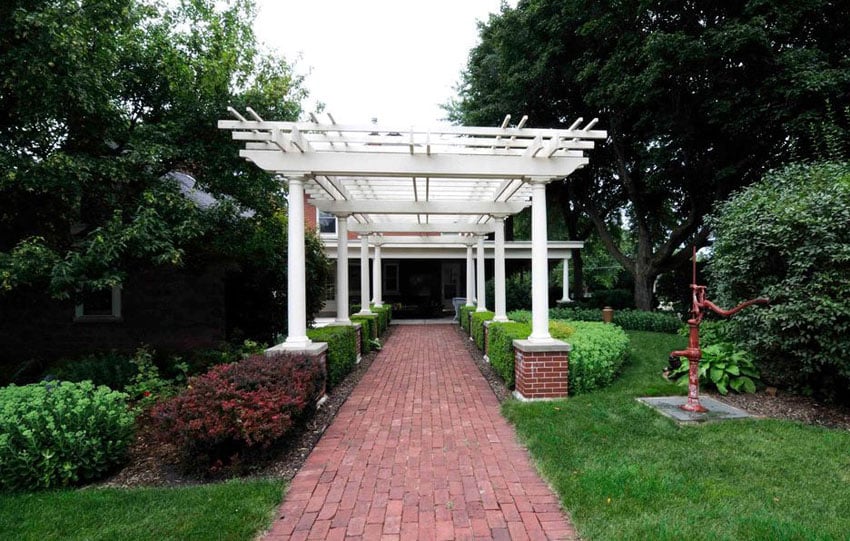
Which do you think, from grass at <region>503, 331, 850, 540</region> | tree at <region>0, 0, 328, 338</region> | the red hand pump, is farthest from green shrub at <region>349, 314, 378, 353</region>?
the red hand pump

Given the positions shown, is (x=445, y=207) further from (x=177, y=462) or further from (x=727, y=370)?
(x=177, y=462)

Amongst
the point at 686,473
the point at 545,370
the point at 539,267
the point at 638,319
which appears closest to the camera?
the point at 686,473

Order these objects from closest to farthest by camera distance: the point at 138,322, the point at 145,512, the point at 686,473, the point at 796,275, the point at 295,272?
the point at 145,512 < the point at 686,473 < the point at 796,275 < the point at 295,272 < the point at 138,322

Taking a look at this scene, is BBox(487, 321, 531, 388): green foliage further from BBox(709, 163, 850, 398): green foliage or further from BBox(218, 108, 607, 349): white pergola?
BBox(709, 163, 850, 398): green foliage

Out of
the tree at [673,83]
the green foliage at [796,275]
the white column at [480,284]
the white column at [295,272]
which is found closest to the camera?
the green foliage at [796,275]

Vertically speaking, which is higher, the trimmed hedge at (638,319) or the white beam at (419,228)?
the white beam at (419,228)

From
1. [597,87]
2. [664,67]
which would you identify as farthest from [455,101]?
[664,67]

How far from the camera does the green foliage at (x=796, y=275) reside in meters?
4.52

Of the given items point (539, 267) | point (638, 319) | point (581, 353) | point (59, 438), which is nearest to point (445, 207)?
point (539, 267)

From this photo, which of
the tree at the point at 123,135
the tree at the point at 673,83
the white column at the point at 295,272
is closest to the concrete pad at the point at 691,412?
the tree at the point at 673,83

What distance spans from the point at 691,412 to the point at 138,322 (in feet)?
33.1

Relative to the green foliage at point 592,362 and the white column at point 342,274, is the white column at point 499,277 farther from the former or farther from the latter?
the white column at point 342,274

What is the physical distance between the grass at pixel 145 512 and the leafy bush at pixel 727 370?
17.3 feet

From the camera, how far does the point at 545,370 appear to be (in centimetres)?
541
